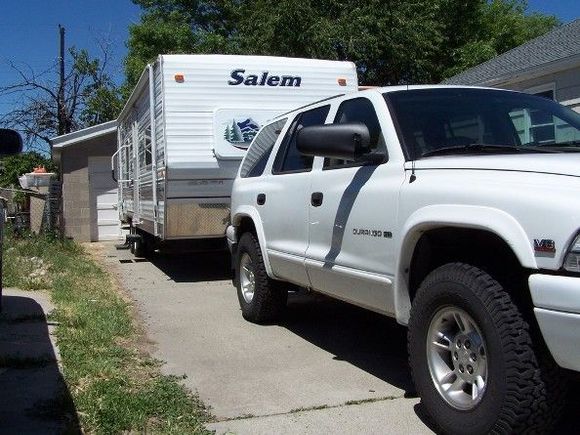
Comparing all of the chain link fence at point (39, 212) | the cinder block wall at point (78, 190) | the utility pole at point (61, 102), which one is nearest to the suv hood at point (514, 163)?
the chain link fence at point (39, 212)

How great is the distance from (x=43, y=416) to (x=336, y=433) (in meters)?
1.79

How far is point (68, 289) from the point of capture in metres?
8.84

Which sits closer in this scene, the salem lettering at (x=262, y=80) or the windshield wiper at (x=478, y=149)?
the windshield wiper at (x=478, y=149)

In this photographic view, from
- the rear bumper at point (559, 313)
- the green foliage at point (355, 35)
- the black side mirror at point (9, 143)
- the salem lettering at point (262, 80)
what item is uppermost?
the green foliage at point (355, 35)

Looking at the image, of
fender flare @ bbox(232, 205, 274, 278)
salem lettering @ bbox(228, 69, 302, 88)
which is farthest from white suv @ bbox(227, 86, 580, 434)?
salem lettering @ bbox(228, 69, 302, 88)

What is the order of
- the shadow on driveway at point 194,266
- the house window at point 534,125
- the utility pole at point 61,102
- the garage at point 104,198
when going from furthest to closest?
1. the utility pole at point 61,102
2. the garage at point 104,198
3. the shadow on driveway at point 194,266
4. the house window at point 534,125

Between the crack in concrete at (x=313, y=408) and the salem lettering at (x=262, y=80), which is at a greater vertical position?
the salem lettering at (x=262, y=80)

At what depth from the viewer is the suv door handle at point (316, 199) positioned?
512 centimetres

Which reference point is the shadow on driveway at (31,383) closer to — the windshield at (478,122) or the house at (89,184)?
the windshield at (478,122)

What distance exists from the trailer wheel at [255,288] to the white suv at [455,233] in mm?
454

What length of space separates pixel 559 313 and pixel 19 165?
29.8 m

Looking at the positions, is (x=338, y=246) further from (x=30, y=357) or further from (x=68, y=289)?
(x=68, y=289)

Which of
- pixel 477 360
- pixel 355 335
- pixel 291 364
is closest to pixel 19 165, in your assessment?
pixel 355 335

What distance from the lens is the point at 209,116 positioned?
9297 millimetres
